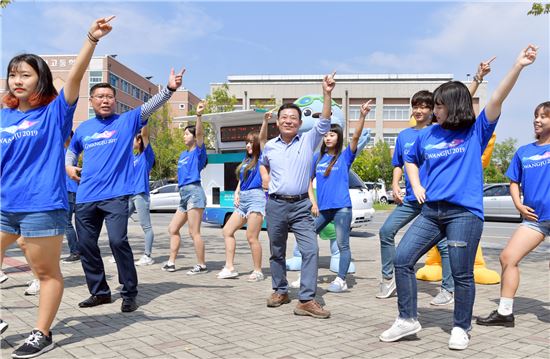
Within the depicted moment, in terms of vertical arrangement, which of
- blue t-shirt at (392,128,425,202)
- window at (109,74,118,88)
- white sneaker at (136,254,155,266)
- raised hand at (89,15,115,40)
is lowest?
white sneaker at (136,254,155,266)

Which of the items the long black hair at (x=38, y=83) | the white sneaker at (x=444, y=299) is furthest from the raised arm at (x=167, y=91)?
the white sneaker at (x=444, y=299)

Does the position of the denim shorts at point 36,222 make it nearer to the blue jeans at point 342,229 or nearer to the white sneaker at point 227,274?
the blue jeans at point 342,229

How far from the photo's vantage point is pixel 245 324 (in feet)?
14.3

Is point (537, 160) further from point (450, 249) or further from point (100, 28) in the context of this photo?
point (100, 28)

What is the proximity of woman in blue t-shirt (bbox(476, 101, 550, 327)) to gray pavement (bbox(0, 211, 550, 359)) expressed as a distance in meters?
0.21

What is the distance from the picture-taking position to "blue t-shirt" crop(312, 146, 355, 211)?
5.88 meters

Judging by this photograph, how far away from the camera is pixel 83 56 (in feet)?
11.5

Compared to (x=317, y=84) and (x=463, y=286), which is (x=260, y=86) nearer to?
(x=317, y=84)

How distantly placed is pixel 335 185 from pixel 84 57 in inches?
128

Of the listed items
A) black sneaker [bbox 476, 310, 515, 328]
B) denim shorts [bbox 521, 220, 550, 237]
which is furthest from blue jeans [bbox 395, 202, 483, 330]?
denim shorts [bbox 521, 220, 550, 237]

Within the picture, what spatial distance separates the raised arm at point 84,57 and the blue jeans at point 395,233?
3409 mm

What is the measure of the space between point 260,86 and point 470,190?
59.2 m

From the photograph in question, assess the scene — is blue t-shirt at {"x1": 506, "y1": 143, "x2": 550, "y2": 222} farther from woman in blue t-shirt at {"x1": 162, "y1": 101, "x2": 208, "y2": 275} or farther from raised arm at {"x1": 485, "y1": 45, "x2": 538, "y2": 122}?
woman in blue t-shirt at {"x1": 162, "y1": 101, "x2": 208, "y2": 275}

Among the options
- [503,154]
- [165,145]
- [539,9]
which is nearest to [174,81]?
[539,9]
